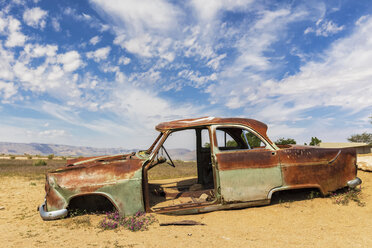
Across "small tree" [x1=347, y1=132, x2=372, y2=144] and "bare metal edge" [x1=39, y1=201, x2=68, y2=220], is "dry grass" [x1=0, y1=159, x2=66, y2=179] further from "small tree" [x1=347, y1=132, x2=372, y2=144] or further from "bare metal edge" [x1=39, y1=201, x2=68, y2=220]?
"small tree" [x1=347, y1=132, x2=372, y2=144]

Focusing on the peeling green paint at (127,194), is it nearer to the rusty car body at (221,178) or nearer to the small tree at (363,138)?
the rusty car body at (221,178)

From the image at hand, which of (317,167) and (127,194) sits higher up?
(317,167)

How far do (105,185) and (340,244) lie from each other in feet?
12.2

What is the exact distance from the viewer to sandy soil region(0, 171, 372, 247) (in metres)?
3.20

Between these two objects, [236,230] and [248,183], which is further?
[248,183]

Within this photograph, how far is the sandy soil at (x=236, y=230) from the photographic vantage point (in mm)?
3199

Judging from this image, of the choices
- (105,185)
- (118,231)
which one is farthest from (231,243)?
(105,185)

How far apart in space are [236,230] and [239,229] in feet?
0.21

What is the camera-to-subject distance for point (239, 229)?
365cm

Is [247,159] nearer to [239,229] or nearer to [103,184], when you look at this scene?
[239,229]

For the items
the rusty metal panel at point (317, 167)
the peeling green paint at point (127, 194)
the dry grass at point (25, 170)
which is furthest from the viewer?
the dry grass at point (25, 170)

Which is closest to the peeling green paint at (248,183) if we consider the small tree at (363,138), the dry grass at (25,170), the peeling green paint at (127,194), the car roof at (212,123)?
the car roof at (212,123)

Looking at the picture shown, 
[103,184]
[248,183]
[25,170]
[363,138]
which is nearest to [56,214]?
[103,184]

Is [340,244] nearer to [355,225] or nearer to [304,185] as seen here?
[355,225]
